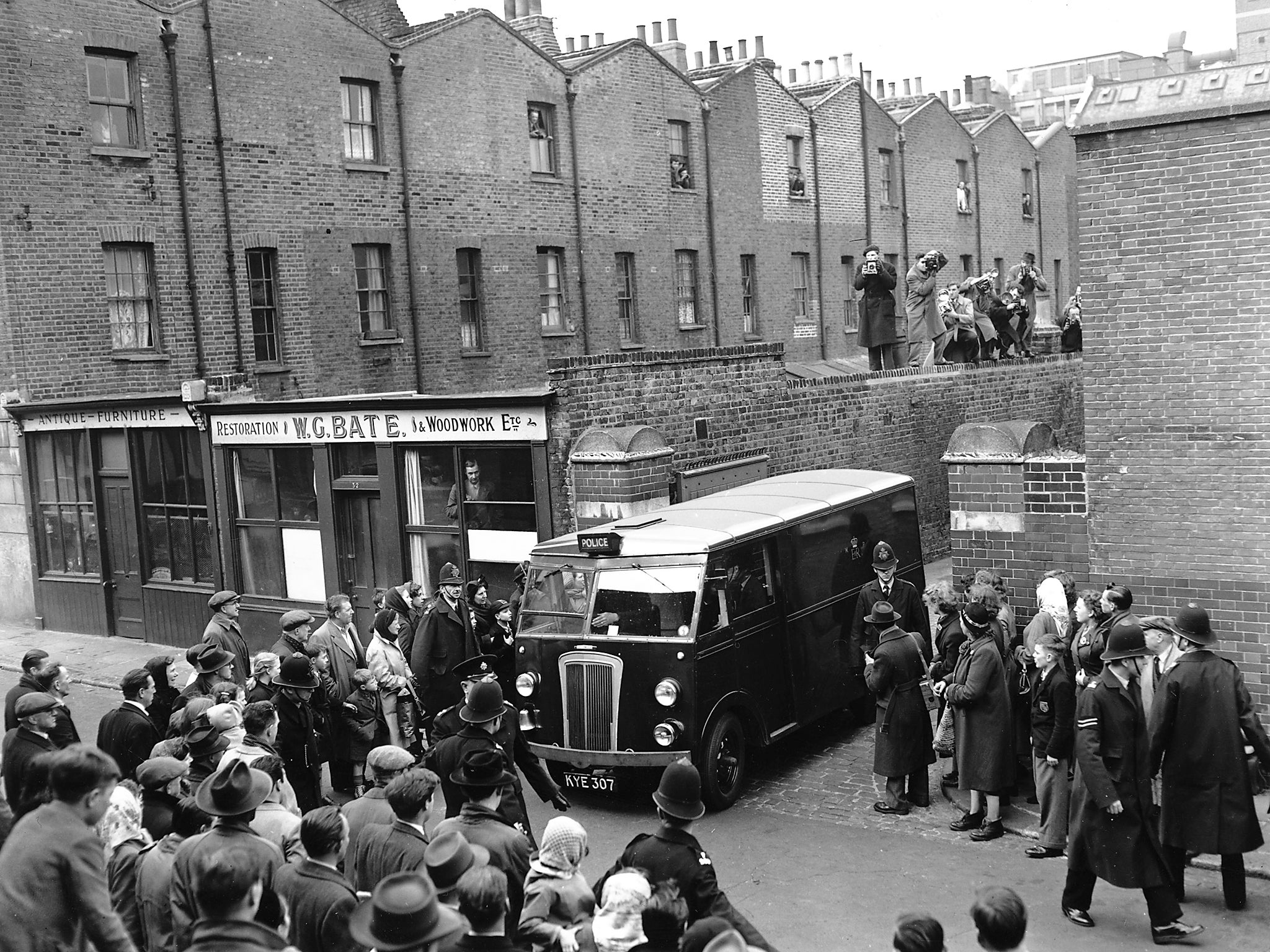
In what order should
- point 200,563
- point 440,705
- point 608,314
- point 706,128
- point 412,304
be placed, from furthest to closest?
point 706,128 → point 608,314 → point 412,304 → point 200,563 → point 440,705

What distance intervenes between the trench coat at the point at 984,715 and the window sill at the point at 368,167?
18.4 meters

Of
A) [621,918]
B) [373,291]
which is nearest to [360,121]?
[373,291]

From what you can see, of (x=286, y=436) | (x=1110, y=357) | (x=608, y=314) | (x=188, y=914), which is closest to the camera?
(x=188, y=914)

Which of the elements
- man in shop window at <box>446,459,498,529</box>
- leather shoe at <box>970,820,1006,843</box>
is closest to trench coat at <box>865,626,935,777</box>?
leather shoe at <box>970,820,1006,843</box>

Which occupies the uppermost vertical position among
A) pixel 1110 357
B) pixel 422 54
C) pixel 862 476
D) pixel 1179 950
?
pixel 422 54

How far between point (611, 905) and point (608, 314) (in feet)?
83.2

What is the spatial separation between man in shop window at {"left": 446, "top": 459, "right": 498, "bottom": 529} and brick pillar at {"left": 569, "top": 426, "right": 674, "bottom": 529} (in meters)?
1.25

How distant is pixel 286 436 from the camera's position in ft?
53.0

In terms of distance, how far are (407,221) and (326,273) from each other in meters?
2.24

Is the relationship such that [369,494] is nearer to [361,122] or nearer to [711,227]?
[361,122]

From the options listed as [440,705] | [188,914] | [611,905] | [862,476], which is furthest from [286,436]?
[611,905]

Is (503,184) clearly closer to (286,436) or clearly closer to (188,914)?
(286,436)

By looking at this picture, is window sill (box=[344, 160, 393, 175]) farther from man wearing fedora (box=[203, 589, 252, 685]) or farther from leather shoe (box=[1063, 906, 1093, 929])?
leather shoe (box=[1063, 906, 1093, 929])

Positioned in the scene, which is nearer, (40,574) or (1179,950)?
(1179,950)
